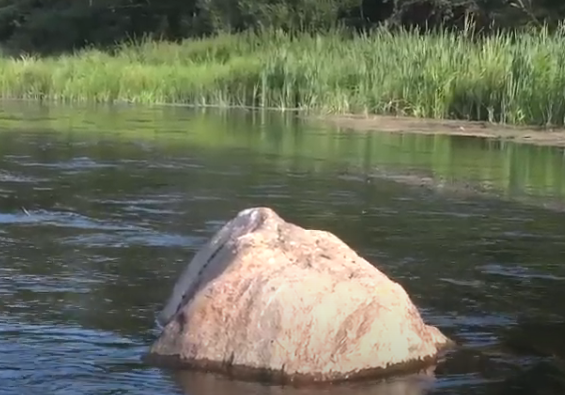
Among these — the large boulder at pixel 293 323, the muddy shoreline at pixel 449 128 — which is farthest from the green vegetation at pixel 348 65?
the large boulder at pixel 293 323

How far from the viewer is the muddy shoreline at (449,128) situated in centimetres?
1484

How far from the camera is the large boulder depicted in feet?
15.6

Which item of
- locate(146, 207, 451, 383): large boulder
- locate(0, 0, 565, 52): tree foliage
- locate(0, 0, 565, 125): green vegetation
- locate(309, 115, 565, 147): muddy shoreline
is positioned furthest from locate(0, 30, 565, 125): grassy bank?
locate(146, 207, 451, 383): large boulder

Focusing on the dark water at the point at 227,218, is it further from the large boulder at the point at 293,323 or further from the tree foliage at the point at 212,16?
the tree foliage at the point at 212,16

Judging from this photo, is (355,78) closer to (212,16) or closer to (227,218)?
(227,218)

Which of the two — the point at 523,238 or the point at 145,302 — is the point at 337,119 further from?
the point at 145,302

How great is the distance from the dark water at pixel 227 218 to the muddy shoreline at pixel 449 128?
31.2 inches

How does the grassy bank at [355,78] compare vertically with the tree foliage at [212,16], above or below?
below

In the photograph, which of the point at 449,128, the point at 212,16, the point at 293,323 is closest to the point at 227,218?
the point at 293,323

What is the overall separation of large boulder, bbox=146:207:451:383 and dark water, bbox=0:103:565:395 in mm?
131

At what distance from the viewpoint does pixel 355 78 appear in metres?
19.1

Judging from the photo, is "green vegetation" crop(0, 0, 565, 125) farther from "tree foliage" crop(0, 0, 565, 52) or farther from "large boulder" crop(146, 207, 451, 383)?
"large boulder" crop(146, 207, 451, 383)

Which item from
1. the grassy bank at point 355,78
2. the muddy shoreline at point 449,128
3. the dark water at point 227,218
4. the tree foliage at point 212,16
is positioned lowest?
the dark water at point 227,218

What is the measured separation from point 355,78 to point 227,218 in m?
11.0
